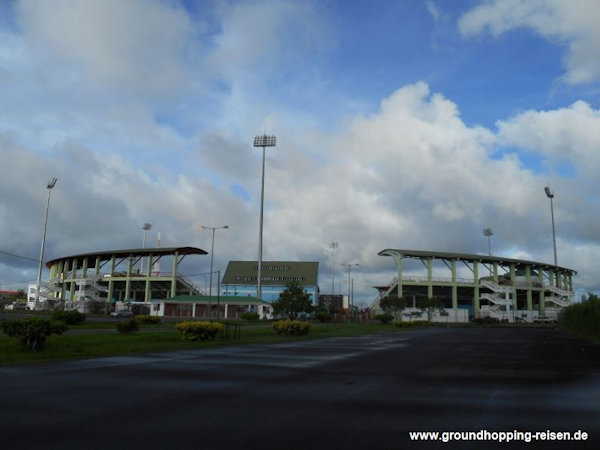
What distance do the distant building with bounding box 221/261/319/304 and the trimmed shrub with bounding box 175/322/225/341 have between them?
248 feet

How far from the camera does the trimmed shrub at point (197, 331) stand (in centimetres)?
2631

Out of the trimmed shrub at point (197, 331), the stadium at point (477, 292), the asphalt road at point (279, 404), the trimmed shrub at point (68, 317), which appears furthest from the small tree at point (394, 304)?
the asphalt road at point (279, 404)

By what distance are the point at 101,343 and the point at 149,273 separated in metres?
78.1

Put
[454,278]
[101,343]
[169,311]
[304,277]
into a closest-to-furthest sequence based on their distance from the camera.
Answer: [101,343]
[169,311]
[454,278]
[304,277]

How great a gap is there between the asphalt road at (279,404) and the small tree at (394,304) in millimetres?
72795

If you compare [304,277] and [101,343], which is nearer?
[101,343]

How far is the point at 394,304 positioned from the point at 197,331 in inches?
2594

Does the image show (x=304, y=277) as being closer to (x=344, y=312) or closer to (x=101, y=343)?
(x=344, y=312)

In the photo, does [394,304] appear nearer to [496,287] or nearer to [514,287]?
[496,287]

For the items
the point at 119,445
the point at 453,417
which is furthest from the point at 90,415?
the point at 453,417

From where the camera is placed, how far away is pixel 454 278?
96312 millimetres

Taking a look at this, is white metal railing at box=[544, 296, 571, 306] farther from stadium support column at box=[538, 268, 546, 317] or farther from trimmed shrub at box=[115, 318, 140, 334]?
trimmed shrub at box=[115, 318, 140, 334]

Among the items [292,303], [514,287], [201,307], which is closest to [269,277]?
[201,307]

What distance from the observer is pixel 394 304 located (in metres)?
87.7
